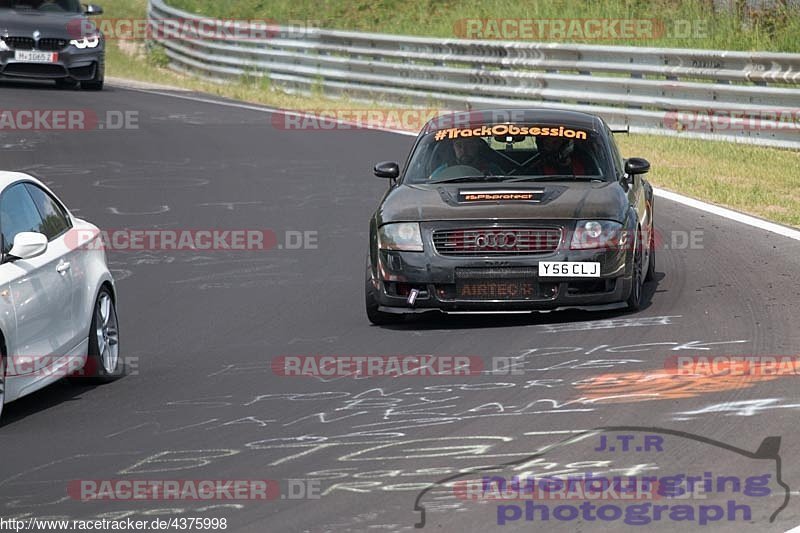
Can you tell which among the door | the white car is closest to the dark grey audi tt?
the white car

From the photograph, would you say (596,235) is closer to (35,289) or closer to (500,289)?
(500,289)

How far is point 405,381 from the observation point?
9359 mm

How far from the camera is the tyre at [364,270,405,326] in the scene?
36.8 feet

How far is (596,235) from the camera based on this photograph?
11.0 m

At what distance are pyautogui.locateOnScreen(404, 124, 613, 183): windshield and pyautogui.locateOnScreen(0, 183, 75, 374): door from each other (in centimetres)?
351

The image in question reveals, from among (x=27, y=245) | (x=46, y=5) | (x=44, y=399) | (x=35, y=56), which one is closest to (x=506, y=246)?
(x=44, y=399)

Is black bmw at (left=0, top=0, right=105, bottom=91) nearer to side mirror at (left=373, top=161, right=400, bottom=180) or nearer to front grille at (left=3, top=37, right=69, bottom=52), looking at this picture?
front grille at (left=3, top=37, right=69, bottom=52)

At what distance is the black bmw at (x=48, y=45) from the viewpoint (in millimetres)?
26797

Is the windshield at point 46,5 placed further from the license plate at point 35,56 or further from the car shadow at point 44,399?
the car shadow at point 44,399

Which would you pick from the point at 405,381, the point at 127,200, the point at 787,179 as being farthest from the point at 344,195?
the point at 405,381

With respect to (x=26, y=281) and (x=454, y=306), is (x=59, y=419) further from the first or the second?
(x=454, y=306)

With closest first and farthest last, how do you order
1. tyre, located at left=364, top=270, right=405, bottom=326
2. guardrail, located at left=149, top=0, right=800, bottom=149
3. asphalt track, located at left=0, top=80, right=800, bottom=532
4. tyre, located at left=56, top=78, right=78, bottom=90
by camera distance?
asphalt track, located at left=0, top=80, right=800, bottom=532 → tyre, located at left=364, top=270, right=405, bottom=326 → guardrail, located at left=149, top=0, right=800, bottom=149 → tyre, located at left=56, top=78, right=78, bottom=90

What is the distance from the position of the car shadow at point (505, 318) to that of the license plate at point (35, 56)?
1678 centimetres

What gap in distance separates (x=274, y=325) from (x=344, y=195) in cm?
624
